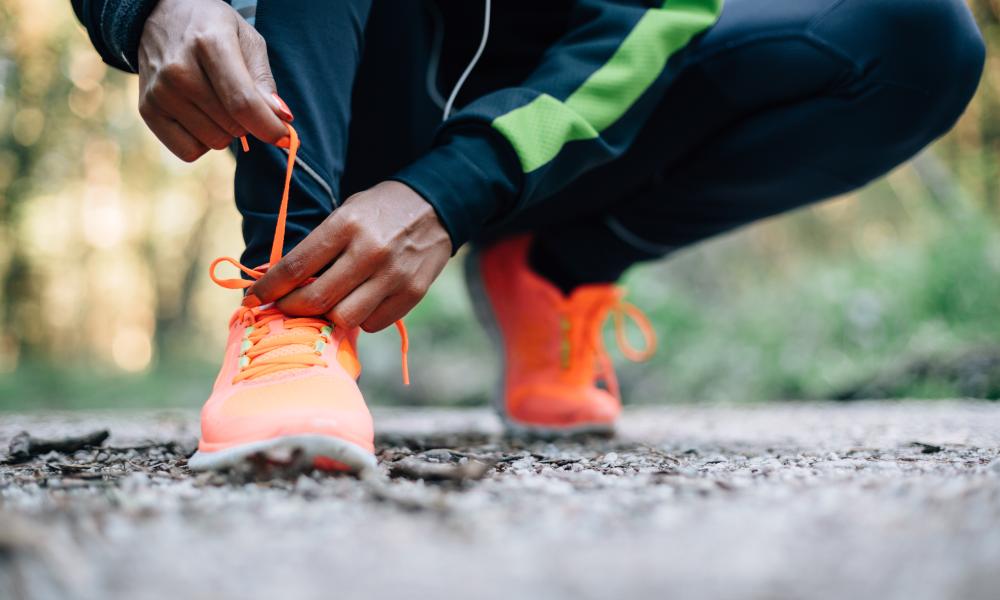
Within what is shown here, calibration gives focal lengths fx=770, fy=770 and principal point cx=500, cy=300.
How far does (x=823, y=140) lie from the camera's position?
4.85ft

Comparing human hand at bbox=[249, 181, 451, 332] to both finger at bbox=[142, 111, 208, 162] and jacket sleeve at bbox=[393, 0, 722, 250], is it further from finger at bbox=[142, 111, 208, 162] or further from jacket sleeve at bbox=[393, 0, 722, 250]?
finger at bbox=[142, 111, 208, 162]

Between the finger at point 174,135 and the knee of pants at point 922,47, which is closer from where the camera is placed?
the finger at point 174,135

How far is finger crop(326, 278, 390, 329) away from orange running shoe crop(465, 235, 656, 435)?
27.2 inches

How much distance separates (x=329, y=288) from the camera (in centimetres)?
91

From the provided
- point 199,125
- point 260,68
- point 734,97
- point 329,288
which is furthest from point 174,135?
point 734,97

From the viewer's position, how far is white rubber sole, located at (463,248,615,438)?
60.3 inches

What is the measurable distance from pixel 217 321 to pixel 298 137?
908 centimetres

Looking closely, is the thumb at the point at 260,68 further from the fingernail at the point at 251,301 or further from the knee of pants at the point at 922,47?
the knee of pants at the point at 922,47

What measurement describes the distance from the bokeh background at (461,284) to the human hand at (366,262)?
263 centimetres

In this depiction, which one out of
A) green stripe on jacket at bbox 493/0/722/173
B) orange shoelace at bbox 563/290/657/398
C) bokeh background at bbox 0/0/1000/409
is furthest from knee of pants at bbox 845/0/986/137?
bokeh background at bbox 0/0/1000/409

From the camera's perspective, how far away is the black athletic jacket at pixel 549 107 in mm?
976

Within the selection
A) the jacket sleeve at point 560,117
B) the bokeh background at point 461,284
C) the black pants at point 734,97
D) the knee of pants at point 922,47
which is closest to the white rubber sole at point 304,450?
Answer: the jacket sleeve at point 560,117

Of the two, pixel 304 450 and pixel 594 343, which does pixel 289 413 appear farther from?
pixel 594 343

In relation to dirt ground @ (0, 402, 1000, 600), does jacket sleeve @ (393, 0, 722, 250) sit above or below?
above
